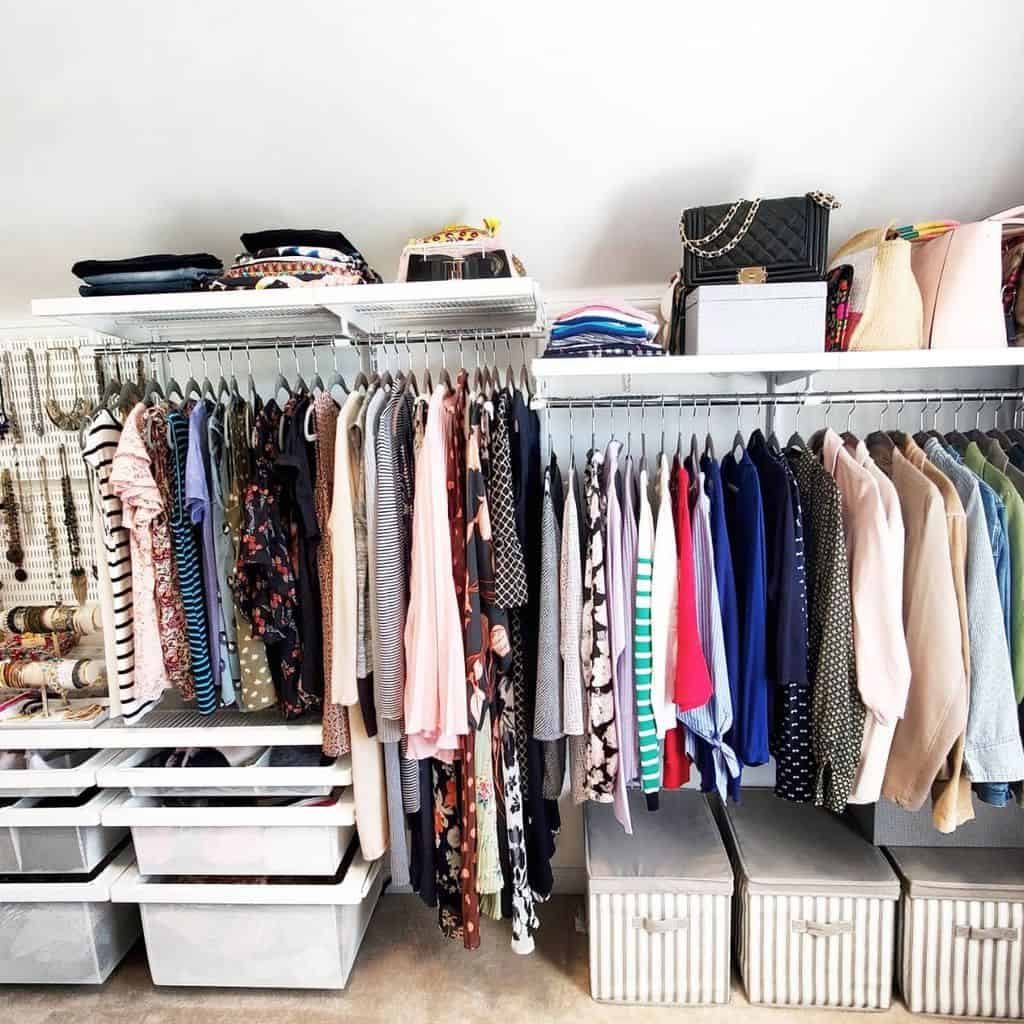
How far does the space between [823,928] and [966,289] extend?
5.09 feet

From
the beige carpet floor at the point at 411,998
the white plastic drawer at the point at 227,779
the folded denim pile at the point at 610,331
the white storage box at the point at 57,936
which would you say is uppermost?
the folded denim pile at the point at 610,331

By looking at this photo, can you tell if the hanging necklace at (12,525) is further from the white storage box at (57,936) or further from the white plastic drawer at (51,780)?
the white storage box at (57,936)

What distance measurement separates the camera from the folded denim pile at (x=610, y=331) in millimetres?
1484

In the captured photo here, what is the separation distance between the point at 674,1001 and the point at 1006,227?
2062 mm

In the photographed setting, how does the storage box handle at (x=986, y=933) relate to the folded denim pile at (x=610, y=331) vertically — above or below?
A: below

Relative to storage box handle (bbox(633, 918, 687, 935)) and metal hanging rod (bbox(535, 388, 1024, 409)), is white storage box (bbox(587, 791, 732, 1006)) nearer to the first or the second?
storage box handle (bbox(633, 918, 687, 935))

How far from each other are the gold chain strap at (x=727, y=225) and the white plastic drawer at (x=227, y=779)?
1.49 m

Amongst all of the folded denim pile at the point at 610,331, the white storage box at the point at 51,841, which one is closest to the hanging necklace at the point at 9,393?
the white storage box at the point at 51,841

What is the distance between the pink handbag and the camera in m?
1.43

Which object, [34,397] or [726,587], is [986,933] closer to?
[726,587]

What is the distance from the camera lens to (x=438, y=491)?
4.75 ft

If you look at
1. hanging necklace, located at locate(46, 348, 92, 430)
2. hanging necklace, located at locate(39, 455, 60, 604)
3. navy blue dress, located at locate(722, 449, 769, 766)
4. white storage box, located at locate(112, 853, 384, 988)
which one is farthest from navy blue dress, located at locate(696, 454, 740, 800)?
hanging necklace, located at locate(39, 455, 60, 604)

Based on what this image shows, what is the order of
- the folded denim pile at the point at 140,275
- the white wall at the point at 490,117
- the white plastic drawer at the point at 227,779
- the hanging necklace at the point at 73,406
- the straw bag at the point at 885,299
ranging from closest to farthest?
the white wall at the point at 490,117 → the straw bag at the point at 885,299 → the folded denim pile at the point at 140,275 → the white plastic drawer at the point at 227,779 → the hanging necklace at the point at 73,406

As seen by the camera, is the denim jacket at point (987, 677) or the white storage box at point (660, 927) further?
the white storage box at point (660, 927)
